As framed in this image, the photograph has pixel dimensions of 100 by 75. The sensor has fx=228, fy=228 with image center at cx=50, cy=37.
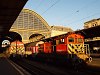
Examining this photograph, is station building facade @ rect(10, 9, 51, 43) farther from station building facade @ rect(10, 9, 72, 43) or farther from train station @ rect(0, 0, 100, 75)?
train station @ rect(0, 0, 100, 75)

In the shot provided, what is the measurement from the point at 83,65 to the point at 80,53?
1.24 meters

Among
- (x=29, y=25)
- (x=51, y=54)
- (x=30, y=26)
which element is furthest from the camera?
(x=30, y=26)

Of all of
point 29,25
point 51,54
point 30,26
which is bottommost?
point 51,54

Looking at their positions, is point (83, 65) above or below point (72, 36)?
below

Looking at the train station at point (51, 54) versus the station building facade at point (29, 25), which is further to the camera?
the station building facade at point (29, 25)

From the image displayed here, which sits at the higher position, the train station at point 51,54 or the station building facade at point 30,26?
the station building facade at point 30,26

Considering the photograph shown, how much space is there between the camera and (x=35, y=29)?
361 feet

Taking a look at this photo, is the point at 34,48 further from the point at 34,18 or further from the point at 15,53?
the point at 34,18

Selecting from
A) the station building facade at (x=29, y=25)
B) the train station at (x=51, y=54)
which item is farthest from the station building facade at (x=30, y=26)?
the train station at (x=51, y=54)

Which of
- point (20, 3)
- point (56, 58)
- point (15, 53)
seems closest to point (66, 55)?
point (56, 58)

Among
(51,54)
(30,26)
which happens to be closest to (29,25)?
(30,26)

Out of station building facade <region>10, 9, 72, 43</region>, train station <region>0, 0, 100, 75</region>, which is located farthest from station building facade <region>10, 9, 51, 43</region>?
train station <region>0, 0, 100, 75</region>

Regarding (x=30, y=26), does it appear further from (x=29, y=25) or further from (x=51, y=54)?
(x=51, y=54)

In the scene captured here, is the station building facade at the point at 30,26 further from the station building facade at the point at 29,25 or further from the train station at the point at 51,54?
the train station at the point at 51,54
